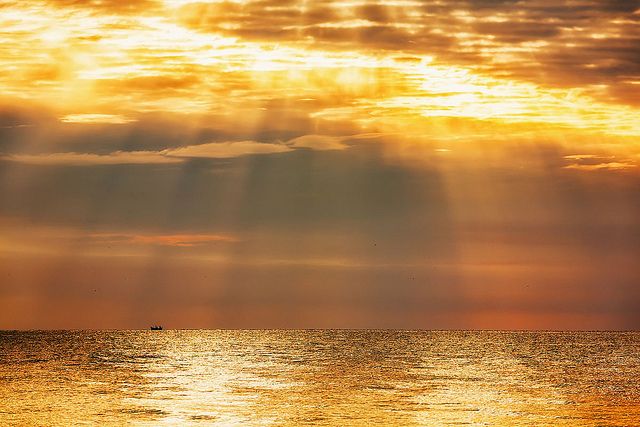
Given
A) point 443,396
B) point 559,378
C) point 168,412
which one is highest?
point 168,412

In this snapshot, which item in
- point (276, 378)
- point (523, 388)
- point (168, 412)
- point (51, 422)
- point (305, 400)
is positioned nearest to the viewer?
point (51, 422)

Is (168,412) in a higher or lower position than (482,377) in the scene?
higher

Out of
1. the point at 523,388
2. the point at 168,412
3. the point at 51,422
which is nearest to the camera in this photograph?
the point at 51,422

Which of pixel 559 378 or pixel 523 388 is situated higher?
pixel 523 388

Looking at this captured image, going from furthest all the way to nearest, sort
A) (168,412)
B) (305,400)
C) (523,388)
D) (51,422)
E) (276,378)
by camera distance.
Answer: (276,378)
(523,388)
(305,400)
(168,412)
(51,422)

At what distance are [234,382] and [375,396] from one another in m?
24.9

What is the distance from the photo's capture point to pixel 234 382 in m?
106

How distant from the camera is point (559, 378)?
11844 centimetres

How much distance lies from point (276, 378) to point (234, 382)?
24.8ft

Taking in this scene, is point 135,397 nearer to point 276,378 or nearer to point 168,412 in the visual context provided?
point 168,412

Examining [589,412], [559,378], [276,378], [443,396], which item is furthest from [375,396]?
[559,378]

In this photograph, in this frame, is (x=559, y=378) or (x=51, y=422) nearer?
(x=51, y=422)

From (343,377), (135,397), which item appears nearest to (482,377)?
(343,377)

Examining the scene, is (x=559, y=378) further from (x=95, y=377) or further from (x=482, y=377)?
(x=95, y=377)
